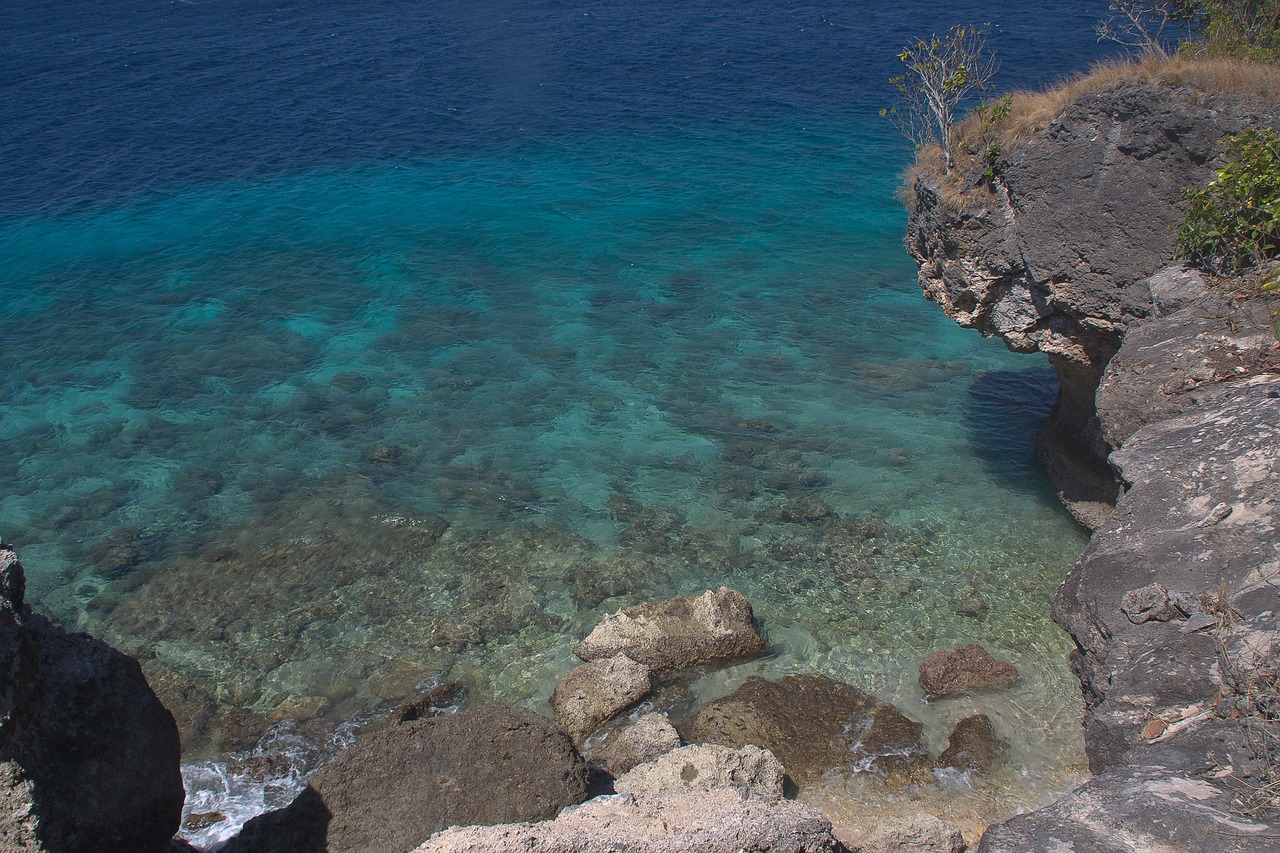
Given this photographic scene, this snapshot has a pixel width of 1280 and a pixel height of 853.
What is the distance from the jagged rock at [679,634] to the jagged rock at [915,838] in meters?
→ 4.50

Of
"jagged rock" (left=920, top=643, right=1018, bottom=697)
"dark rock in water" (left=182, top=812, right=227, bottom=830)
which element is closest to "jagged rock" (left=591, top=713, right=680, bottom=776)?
"jagged rock" (left=920, top=643, right=1018, bottom=697)

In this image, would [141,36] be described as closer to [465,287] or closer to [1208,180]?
[465,287]

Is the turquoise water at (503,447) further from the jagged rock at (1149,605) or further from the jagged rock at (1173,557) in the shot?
the jagged rock at (1149,605)

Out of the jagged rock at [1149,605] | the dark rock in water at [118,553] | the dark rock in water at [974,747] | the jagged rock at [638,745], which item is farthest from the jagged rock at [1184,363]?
the dark rock in water at [118,553]

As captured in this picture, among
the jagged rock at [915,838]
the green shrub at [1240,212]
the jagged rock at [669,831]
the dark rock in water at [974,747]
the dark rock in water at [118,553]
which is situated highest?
the green shrub at [1240,212]

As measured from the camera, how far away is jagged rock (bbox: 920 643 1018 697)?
1430 cm

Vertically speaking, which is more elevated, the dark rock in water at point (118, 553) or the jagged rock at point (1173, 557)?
the jagged rock at point (1173, 557)

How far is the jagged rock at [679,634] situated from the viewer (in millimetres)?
15047

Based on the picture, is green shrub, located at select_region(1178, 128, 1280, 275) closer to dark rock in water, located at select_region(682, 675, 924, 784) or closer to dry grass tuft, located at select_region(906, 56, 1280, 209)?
dry grass tuft, located at select_region(906, 56, 1280, 209)

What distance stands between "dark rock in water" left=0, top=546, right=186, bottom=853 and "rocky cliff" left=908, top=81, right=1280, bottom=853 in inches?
282

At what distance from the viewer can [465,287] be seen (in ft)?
104

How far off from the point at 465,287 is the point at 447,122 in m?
19.9

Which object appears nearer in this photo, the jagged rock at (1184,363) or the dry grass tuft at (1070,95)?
the jagged rock at (1184,363)

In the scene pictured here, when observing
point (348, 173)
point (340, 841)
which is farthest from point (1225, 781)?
point (348, 173)
